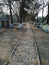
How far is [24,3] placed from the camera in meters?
49.0

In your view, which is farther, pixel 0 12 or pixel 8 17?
pixel 0 12

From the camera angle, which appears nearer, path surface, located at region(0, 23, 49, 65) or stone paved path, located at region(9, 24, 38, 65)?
stone paved path, located at region(9, 24, 38, 65)

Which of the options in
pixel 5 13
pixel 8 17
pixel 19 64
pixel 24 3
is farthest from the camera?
pixel 5 13

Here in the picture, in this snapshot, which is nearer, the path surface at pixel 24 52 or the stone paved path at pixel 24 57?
the stone paved path at pixel 24 57

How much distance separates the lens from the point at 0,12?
57.8 m

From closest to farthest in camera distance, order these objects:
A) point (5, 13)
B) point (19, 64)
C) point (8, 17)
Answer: point (19, 64), point (8, 17), point (5, 13)

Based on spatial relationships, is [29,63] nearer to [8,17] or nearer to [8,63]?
[8,63]

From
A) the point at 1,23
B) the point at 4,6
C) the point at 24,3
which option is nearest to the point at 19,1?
the point at 24,3

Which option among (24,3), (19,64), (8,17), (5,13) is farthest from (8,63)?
(5,13)

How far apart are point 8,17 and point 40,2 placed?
1219 centimetres

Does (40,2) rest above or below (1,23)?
above

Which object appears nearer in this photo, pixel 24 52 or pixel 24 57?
pixel 24 57

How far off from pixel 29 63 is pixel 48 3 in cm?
4667

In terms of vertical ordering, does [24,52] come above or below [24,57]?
below
